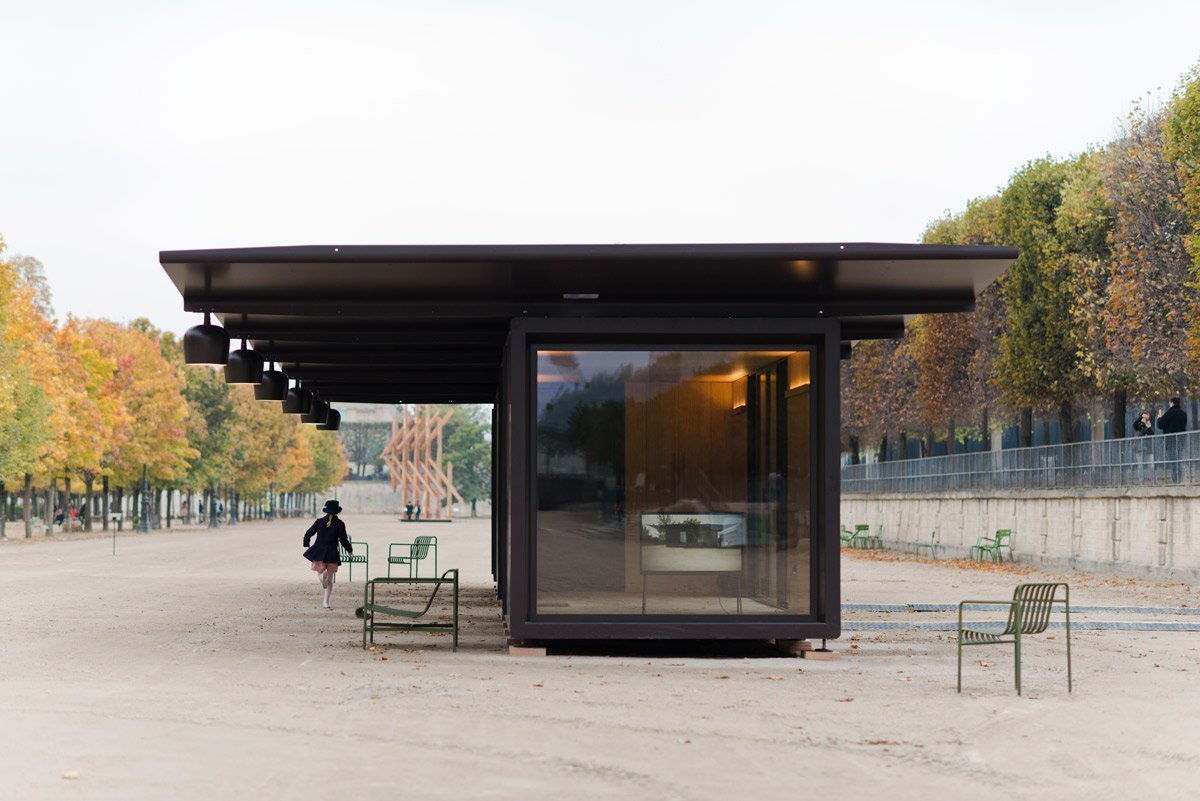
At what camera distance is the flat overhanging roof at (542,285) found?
13.5m

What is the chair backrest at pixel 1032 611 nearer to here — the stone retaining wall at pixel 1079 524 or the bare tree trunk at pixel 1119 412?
the stone retaining wall at pixel 1079 524

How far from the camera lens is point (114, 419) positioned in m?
64.5

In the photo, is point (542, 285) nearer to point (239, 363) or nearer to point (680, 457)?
point (680, 457)

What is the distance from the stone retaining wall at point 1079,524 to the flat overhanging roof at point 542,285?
1742cm

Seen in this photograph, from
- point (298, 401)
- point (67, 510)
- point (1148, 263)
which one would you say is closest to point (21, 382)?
point (298, 401)

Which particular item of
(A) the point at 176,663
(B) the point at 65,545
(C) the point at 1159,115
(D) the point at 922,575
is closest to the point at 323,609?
(A) the point at 176,663

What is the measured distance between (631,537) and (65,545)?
1647 inches

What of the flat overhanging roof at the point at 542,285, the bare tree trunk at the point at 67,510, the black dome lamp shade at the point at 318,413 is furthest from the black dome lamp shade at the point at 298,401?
the bare tree trunk at the point at 67,510

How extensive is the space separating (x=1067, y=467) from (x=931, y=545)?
35.0 feet

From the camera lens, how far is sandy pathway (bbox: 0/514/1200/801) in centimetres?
861

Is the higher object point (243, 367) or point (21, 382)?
point (21, 382)

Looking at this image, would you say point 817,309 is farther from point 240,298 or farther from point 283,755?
point 283,755

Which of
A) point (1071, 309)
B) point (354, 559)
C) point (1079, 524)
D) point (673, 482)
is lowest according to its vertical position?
point (354, 559)

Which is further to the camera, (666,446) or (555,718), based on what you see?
(666,446)
